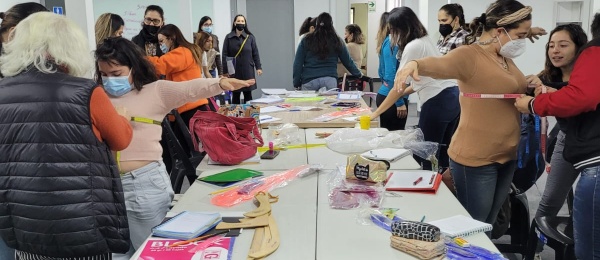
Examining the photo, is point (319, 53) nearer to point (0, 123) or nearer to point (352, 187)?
point (352, 187)

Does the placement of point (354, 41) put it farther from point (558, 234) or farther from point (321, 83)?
point (558, 234)

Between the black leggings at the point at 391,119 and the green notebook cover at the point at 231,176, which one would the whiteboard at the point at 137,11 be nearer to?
the black leggings at the point at 391,119

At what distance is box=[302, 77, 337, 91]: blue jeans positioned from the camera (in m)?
5.50

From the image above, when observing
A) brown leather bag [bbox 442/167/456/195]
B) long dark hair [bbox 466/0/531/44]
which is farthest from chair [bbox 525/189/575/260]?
long dark hair [bbox 466/0/531/44]

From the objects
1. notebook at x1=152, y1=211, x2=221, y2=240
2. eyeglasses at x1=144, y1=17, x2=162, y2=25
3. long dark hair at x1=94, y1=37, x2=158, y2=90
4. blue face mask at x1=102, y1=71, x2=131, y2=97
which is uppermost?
eyeglasses at x1=144, y1=17, x2=162, y2=25

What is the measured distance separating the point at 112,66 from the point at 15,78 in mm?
666

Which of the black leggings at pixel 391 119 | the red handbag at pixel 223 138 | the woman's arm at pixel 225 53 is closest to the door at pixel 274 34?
the woman's arm at pixel 225 53

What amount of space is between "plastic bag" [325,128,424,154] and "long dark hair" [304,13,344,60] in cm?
209

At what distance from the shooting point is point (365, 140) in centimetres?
315

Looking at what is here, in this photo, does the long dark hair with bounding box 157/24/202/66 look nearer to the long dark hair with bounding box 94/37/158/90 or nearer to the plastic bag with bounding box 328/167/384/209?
the long dark hair with bounding box 94/37/158/90

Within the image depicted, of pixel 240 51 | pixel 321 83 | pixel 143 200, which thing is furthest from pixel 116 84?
pixel 240 51

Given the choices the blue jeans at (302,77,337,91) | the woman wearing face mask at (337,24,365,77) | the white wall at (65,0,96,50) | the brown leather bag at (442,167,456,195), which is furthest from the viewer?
the woman wearing face mask at (337,24,365,77)

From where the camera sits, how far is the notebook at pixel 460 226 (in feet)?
5.75

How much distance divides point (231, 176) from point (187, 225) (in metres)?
0.69
